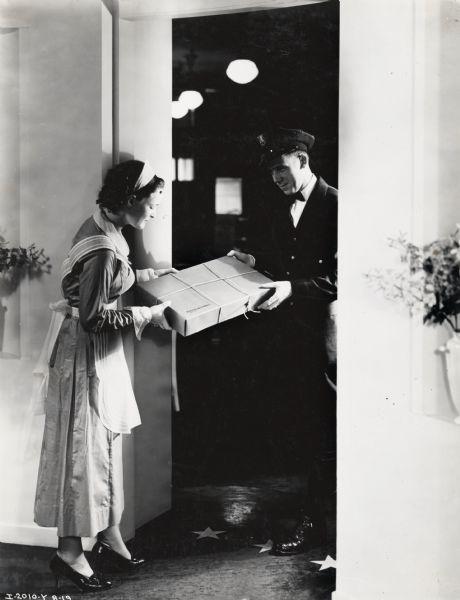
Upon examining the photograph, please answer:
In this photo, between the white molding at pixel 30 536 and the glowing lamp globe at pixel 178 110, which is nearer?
the glowing lamp globe at pixel 178 110

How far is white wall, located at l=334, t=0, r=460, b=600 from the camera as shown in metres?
2.21

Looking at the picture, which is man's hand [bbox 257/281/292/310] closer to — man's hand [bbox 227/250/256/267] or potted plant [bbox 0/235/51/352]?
man's hand [bbox 227/250/256/267]

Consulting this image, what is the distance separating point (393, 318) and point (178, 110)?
3.65 feet

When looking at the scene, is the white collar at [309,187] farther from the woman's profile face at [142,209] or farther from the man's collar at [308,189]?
the woman's profile face at [142,209]

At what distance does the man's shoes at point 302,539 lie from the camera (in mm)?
2340

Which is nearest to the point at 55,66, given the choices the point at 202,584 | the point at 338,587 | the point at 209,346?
the point at 209,346

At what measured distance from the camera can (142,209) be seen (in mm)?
2330

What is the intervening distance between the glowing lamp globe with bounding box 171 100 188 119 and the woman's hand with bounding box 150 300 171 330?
699 millimetres

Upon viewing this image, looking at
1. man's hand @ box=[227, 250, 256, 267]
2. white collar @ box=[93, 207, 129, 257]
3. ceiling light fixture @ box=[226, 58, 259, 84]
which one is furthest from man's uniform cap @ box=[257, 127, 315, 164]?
white collar @ box=[93, 207, 129, 257]

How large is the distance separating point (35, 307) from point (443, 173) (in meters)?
1.62

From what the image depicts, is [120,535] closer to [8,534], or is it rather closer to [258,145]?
[8,534]

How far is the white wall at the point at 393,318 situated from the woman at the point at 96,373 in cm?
75

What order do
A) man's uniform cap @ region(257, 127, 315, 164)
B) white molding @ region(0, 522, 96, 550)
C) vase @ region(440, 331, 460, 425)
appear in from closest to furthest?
vase @ region(440, 331, 460, 425), man's uniform cap @ region(257, 127, 315, 164), white molding @ region(0, 522, 96, 550)

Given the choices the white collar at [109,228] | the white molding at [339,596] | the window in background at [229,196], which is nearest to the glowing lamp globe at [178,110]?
the window in background at [229,196]
